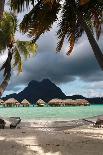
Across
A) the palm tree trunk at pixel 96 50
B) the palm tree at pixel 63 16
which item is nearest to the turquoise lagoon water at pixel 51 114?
the palm tree at pixel 63 16

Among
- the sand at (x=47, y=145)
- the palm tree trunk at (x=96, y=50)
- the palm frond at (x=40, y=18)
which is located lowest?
the sand at (x=47, y=145)

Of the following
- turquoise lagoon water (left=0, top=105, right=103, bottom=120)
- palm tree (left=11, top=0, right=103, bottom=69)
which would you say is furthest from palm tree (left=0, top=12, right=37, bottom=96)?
turquoise lagoon water (left=0, top=105, right=103, bottom=120)

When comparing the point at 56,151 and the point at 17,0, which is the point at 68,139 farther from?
the point at 17,0

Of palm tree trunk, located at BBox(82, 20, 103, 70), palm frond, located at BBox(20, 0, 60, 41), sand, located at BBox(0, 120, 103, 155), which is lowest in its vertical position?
sand, located at BBox(0, 120, 103, 155)

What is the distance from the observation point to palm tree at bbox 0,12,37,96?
22266 millimetres

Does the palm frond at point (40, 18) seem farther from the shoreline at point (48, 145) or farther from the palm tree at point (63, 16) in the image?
the shoreline at point (48, 145)

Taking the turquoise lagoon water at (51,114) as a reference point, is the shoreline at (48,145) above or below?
below

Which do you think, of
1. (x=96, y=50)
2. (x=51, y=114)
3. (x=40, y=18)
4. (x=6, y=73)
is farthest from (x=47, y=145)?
(x=51, y=114)

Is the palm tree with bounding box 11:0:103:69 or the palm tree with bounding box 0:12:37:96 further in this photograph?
the palm tree with bounding box 0:12:37:96

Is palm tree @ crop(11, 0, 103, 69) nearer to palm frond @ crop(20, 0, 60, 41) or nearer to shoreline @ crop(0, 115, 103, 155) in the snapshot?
palm frond @ crop(20, 0, 60, 41)

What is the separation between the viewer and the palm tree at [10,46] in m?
22.3

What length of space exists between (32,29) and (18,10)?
1.18 metres

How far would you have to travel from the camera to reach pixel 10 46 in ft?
76.8

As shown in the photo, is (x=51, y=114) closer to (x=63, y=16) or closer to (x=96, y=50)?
(x=63, y=16)
